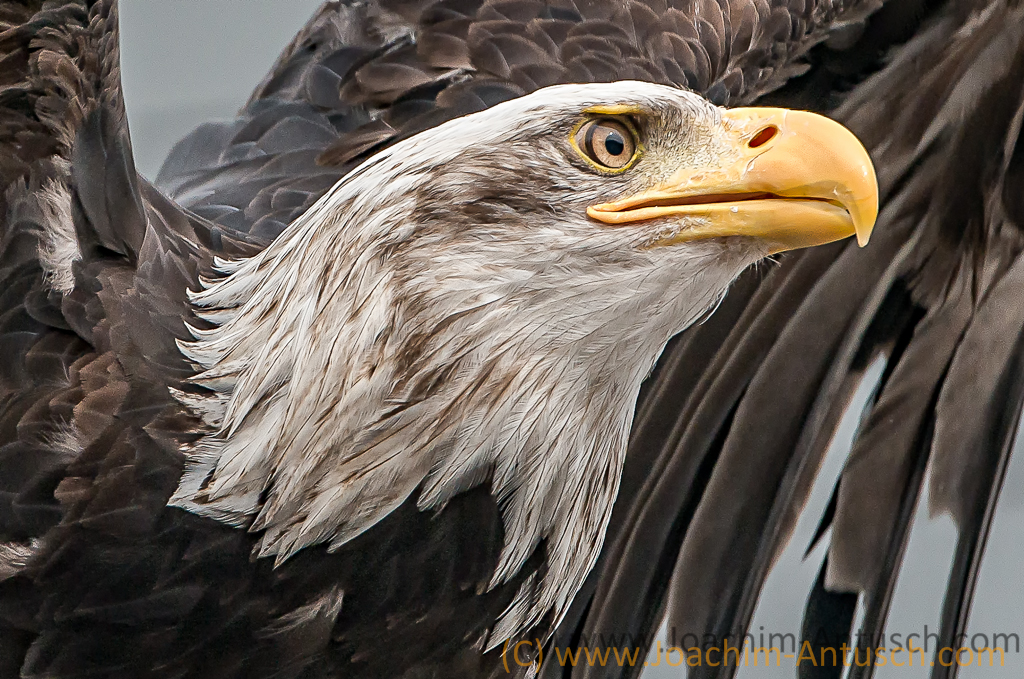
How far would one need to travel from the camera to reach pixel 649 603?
2371 millimetres

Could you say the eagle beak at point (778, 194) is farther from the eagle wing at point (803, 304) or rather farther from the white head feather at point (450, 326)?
the eagle wing at point (803, 304)

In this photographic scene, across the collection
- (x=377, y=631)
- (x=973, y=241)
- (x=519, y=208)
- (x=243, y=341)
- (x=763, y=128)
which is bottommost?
(x=377, y=631)

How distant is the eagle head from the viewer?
1.43 meters

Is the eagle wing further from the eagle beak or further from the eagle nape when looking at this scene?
the eagle beak

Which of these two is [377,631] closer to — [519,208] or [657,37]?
[519,208]

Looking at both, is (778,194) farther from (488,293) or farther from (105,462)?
(105,462)

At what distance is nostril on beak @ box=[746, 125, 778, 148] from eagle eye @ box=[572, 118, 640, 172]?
14cm

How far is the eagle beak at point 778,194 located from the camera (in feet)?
4.62

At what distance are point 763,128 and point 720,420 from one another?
1044 mm

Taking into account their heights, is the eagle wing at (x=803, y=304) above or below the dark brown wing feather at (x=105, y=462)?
above

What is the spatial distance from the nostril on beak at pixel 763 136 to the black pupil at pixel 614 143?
151mm

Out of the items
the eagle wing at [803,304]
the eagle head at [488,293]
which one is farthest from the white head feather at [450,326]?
the eagle wing at [803,304]

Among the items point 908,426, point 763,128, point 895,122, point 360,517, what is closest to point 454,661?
point 360,517

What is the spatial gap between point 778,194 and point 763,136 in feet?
0.27
